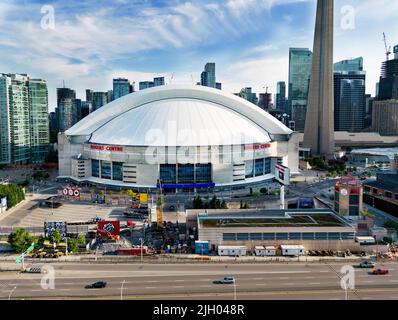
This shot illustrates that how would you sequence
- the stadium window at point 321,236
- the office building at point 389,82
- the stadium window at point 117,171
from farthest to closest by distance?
the office building at point 389,82, the stadium window at point 117,171, the stadium window at point 321,236

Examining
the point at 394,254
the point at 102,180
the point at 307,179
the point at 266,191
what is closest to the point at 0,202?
the point at 102,180

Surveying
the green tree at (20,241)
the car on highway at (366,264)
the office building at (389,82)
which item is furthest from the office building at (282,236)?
the office building at (389,82)

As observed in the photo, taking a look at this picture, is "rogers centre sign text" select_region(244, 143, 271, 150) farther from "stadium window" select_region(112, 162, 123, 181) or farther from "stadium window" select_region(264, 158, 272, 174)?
"stadium window" select_region(112, 162, 123, 181)

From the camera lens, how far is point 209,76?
180250 mm

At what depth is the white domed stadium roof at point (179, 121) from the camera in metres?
56.5

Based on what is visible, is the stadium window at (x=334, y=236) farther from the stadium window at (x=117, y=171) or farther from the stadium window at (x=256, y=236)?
the stadium window at (x=117, y=171)

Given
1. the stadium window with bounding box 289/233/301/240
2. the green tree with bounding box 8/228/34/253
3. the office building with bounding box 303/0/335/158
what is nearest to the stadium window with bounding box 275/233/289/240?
the stadium window with bounding box 289/233/301/240

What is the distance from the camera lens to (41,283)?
24047 millimetres

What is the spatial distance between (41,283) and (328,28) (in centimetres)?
8120

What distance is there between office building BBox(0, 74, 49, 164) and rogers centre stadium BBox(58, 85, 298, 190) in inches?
1065

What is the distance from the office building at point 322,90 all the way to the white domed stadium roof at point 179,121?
86.4 feet

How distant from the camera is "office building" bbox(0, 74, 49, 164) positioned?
3172 inches

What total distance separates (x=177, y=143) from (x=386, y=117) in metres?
117

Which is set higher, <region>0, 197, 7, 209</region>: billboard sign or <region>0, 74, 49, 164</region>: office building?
<region>0, 74, 49, 164</region>: office building
